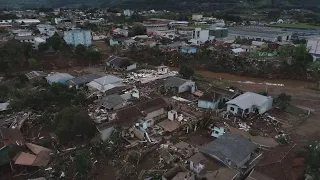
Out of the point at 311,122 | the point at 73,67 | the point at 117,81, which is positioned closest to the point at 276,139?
the point at 311,122

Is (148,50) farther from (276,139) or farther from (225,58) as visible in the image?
(276,139)

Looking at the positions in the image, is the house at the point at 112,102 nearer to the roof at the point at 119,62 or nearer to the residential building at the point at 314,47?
the roof at the point at 119,62

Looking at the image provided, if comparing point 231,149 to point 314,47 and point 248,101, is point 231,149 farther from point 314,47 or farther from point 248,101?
point 314,47

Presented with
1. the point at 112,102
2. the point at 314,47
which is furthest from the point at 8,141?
the point at 314,47

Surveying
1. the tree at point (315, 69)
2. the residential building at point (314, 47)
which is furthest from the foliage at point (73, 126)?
the residential building at point (314, 47)

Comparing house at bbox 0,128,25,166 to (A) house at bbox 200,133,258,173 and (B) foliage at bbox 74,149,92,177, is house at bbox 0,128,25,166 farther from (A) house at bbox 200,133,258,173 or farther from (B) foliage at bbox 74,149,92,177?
(A) house at bbox 200,133,258,173
